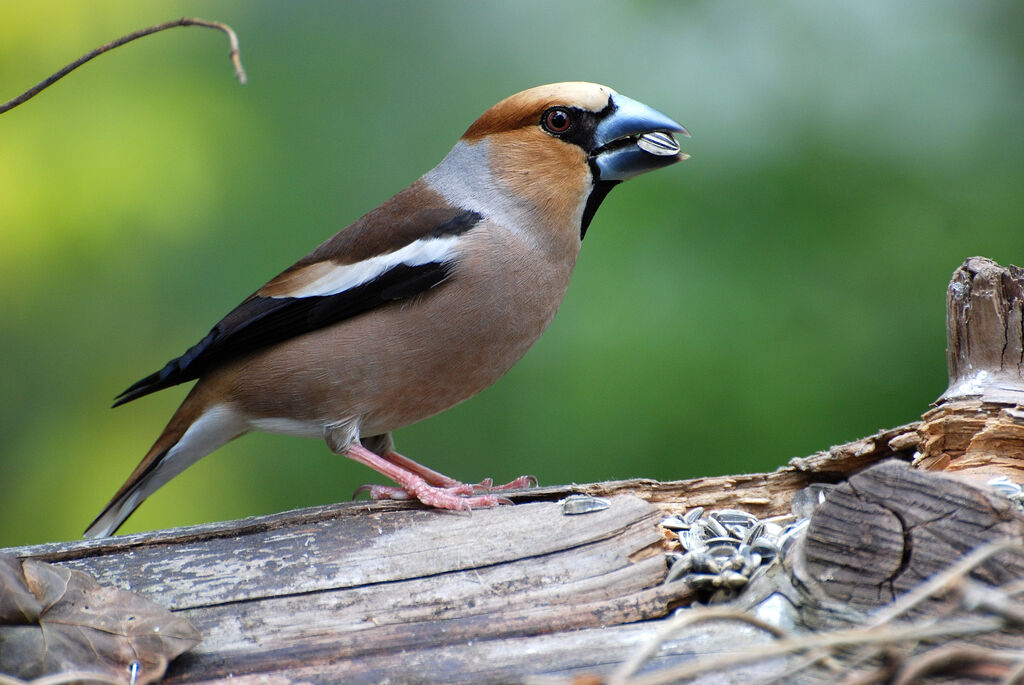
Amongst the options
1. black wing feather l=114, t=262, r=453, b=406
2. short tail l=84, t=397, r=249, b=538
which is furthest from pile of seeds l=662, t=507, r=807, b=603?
short tail l=84, t=397, r=249, b=538

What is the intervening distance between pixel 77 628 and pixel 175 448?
4.48 ft

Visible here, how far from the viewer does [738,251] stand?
3785 mm

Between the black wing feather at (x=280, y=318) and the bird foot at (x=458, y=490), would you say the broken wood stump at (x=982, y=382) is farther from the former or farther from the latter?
the black wing feather at (x=280, y=318)

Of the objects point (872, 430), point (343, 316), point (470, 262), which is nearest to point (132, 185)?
point (343, 316)

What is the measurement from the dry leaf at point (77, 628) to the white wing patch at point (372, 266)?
1314mm

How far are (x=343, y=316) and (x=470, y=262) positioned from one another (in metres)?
0.45

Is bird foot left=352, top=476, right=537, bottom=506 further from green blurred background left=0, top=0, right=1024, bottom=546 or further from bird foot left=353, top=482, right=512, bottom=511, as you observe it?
green blurred background left=0, top=0, right=1024, bottom=546

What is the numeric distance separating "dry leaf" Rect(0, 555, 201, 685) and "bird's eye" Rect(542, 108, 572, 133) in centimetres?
199

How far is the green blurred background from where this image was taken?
370 centimetres

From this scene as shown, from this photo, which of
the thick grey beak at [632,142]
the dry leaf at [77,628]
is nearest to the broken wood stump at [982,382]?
the thick grey beak at [632,142]

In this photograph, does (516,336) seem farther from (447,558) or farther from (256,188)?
(256,188)

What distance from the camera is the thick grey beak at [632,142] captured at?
3143mm

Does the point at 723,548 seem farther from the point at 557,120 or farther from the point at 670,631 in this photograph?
the point at 557,120

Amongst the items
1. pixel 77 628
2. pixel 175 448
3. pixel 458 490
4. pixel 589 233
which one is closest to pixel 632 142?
pixel 589 233
